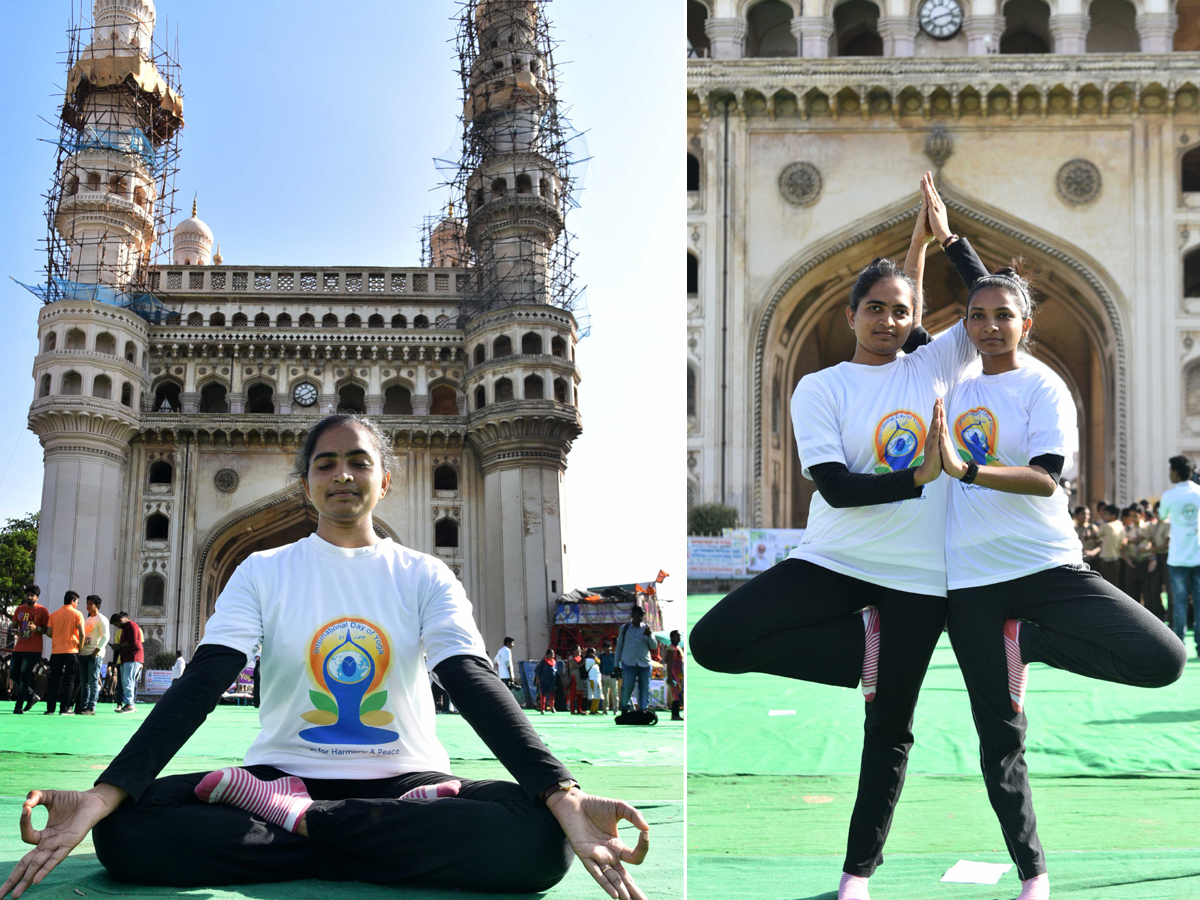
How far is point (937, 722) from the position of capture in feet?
16.1

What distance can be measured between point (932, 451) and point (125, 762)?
1535 millimetres


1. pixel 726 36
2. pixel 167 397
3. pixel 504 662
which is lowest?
pixel 504 662

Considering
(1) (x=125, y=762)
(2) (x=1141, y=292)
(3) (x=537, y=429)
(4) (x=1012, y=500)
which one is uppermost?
(2) (x=1141, y=292)

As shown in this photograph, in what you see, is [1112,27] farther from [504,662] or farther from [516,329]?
[504,662]

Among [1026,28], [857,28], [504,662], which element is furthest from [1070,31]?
[504,662]

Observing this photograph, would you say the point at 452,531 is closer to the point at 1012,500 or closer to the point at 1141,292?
the point at 1141,292

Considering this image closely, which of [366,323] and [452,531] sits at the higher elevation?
[366,323]

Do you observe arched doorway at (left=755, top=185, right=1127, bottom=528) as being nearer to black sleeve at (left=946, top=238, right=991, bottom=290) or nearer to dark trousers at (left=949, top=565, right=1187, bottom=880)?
black sleeve at (left=946, top=238, right=991, bottom=290)

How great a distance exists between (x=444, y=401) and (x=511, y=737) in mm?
24261

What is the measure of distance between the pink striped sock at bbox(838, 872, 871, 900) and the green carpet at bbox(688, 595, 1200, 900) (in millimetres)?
100

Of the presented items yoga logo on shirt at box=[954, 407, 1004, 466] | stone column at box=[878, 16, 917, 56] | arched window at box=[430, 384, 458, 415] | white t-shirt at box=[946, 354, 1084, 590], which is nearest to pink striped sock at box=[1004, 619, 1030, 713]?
white t-shirt at box=[946, 354, 1084, 590]

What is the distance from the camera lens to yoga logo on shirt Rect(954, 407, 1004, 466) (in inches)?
97.8

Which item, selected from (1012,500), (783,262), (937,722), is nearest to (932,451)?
(1012,500)

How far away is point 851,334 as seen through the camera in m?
18.3
